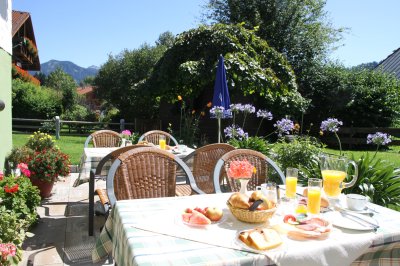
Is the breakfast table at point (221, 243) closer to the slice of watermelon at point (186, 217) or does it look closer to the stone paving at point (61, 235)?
the slice of watermelon at point (186, 217)

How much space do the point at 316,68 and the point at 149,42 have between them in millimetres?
11450

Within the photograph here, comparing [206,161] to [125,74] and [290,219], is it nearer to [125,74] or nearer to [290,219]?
[290,219]

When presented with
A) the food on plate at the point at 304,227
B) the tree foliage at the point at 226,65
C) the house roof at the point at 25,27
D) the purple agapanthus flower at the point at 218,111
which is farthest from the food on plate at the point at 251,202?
the house roof at the point at 25,27

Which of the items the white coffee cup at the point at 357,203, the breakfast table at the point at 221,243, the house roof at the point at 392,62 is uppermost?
the house roof at the point at 392,62

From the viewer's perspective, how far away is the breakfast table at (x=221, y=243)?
116cm

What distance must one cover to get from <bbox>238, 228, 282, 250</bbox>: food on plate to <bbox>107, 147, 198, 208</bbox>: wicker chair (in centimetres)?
129

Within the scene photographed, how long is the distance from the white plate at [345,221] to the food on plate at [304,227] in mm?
83

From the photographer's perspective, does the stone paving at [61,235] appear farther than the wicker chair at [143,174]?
Yes

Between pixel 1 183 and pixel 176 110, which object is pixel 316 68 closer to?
pixel 176 110

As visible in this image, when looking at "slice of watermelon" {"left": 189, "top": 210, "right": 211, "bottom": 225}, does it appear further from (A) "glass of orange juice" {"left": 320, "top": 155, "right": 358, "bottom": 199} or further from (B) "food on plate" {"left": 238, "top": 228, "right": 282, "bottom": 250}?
(A) "glass of orange juice" {"left": 320, "top": 155, "right": 358, "bottom": 199}

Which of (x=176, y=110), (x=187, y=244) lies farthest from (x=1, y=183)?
(x=176, y=110)

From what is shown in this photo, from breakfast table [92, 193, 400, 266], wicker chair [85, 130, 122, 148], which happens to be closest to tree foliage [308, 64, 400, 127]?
wicker chair [85, 130, 122, 148]

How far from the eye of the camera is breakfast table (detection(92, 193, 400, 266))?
3.80ft

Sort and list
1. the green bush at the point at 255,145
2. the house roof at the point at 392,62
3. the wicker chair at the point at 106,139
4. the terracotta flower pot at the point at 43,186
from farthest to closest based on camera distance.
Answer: the house roof at the point at 392,62
the green bush at the point at 255,145
the wicker chair at the point at 106,139
the terracotta flower pot at the point at 43,186
